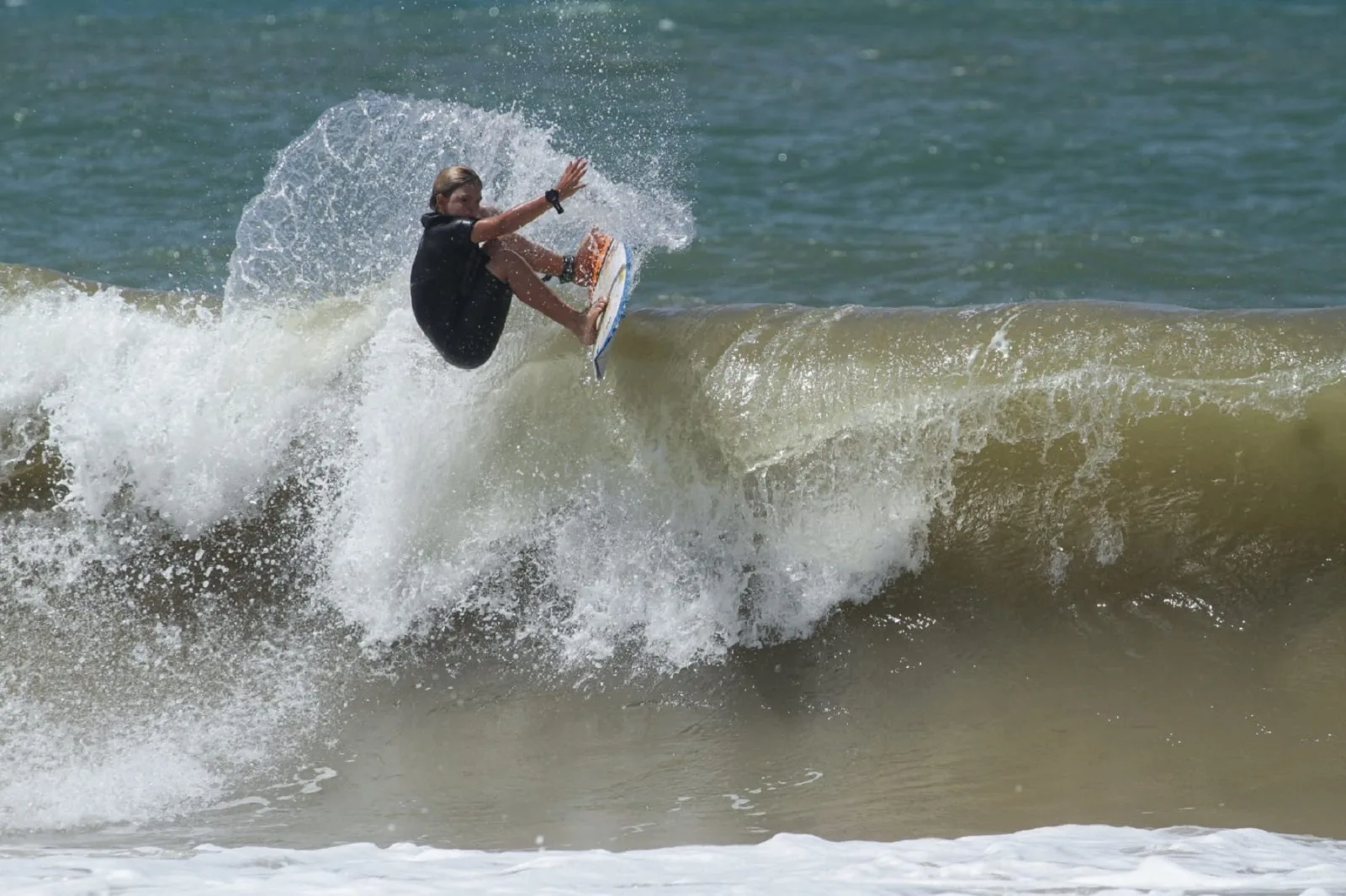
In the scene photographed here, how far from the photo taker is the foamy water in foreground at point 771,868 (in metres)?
4.42

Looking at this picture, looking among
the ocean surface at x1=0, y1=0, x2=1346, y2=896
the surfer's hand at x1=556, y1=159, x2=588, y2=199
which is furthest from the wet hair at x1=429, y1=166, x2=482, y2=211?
the ocean surface at x1=0, y1=0, x2=1346, y2=896

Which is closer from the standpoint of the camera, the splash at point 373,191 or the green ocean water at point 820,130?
the splash at point 373,191

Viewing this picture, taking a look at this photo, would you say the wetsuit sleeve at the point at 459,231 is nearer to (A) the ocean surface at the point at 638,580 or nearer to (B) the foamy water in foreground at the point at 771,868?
(A) the ocean surface at the point at 638,580

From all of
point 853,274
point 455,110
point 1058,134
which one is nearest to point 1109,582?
point 455,110

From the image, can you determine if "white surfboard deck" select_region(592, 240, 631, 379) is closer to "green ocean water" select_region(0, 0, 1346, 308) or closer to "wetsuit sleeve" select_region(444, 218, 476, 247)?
"wetsuit sleeve" select_region(444, 218, 476, 247)

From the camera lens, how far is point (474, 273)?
6566 millimetres

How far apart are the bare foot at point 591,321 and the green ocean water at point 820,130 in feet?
4.77

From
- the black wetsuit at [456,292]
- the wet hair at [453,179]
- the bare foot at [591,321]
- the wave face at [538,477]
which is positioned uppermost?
the wet hair at [453,179]

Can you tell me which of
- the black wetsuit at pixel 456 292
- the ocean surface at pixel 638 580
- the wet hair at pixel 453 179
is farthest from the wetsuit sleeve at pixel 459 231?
the ocean surface at pixel 638 580

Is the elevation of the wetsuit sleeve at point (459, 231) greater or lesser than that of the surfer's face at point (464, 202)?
lesser

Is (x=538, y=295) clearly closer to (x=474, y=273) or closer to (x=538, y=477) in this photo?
(x=474, y=273)

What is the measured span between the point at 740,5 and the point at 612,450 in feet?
54.3

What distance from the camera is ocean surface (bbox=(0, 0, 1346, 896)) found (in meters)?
5.26

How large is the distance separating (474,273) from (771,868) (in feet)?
9.77
